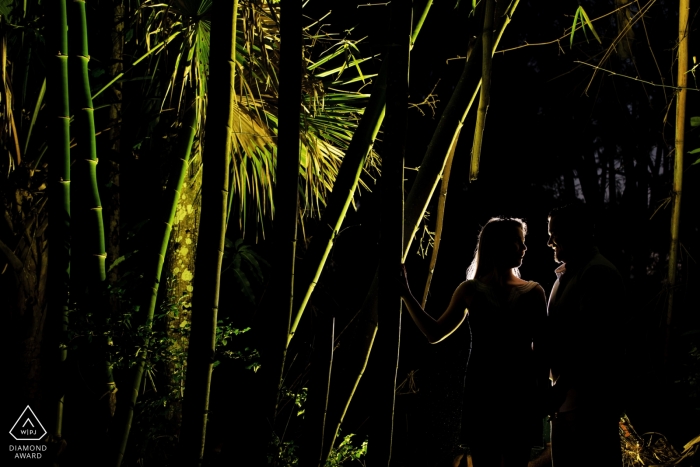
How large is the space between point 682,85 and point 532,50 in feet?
20.5

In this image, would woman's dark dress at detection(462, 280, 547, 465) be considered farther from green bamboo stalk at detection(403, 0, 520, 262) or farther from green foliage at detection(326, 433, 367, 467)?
green foliage at detection(326, 433, 367, 467)

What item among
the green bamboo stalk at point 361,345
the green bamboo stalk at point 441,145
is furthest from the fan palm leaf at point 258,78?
the green bamboo stalk at point 361,345

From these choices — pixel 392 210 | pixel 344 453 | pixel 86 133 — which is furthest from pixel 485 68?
pixel 344 453

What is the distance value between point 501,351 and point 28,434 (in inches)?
73.0

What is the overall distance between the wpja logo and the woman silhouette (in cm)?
152

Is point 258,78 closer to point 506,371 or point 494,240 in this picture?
point 494,240

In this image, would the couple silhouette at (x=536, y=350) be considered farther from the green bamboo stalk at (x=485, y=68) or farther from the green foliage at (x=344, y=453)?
the green foliage at (x=344, y=453)

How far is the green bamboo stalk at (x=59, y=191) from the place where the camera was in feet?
6.75

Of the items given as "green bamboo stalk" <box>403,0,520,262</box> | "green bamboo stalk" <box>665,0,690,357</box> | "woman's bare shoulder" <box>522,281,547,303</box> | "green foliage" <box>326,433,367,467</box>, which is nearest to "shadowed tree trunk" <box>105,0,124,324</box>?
"green foliage" <box>326,433,367,467</box>

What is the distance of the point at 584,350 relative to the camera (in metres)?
1.95

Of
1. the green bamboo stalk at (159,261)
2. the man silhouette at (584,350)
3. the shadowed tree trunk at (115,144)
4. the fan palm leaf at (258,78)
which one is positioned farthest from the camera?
the shadowed tree trunk at (115,144)

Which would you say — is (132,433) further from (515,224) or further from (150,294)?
(515,224)

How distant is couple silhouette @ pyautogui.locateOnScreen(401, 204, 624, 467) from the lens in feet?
6.42

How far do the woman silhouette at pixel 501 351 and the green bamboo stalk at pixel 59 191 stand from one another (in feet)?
3.69
